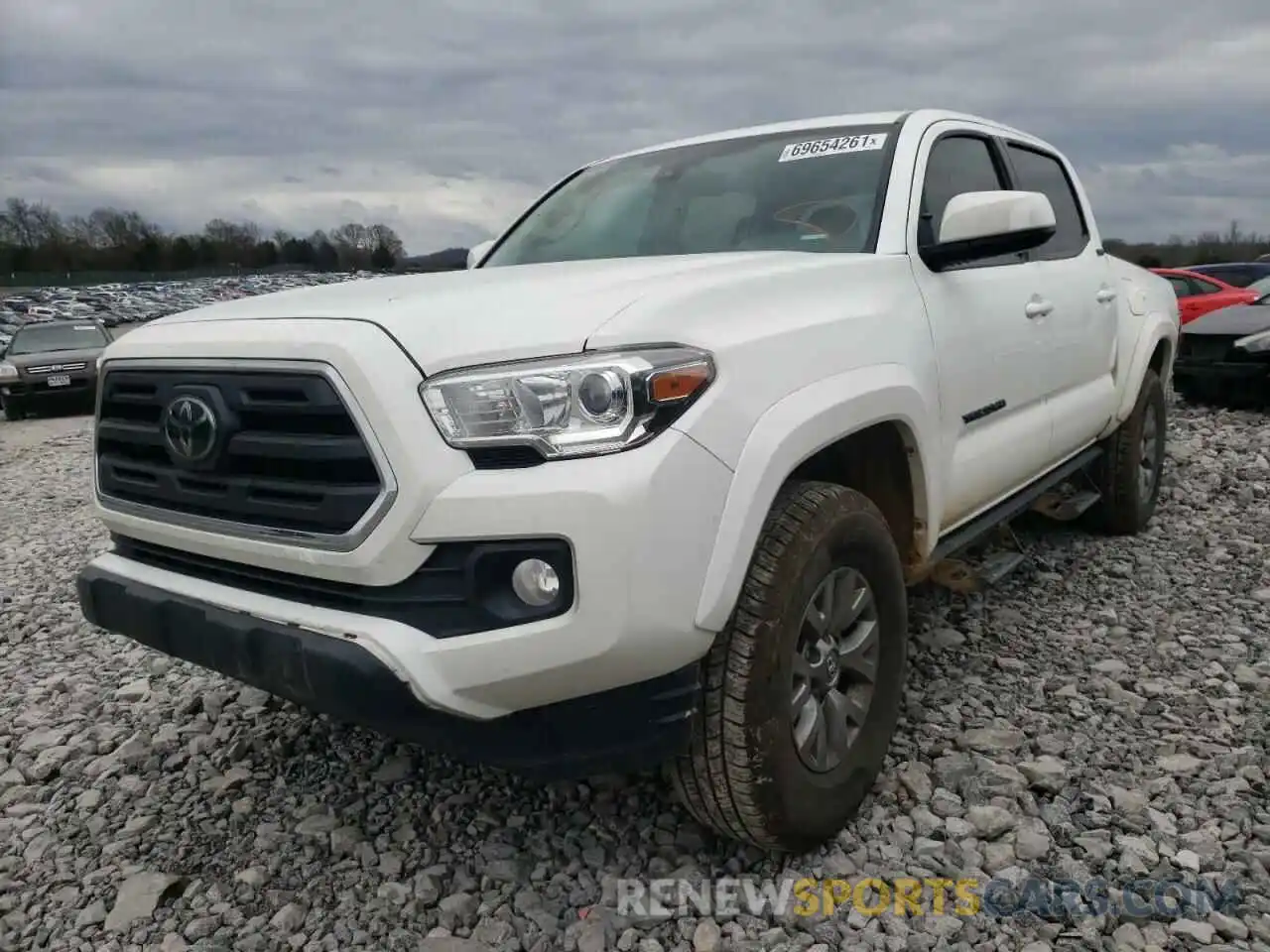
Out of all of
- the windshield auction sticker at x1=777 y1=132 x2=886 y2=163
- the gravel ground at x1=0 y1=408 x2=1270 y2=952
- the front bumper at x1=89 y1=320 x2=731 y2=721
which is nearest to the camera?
the front bumper at x1=89 y1=320 x2=731 y2=721

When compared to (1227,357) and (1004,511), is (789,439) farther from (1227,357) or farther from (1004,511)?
(1227,357)

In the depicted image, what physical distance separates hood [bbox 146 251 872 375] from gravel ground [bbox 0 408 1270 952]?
131 centimetres

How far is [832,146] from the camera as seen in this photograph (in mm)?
3107

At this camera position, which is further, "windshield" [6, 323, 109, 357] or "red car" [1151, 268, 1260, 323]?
"windshield" [6, 323, 109, 357]

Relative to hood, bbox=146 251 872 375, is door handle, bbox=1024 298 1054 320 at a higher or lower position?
lower

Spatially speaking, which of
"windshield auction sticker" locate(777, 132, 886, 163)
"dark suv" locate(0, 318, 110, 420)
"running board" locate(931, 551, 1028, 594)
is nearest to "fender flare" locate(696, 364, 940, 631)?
"running board" locate(931, 551, 1028, 594)

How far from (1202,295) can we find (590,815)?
1485 cm

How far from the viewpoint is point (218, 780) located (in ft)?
9.43

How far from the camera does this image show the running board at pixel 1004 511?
118 inches

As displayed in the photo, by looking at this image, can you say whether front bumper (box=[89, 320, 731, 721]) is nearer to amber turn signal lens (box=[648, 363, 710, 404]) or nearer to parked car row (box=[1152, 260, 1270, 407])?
amber turn signal lens (box=[648, 363, 710, 404])

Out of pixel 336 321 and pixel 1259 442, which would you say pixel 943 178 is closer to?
pixel 336 321

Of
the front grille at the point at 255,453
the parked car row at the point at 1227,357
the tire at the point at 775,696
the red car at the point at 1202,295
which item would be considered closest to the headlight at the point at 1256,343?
the parked car row at the point at 1227,357

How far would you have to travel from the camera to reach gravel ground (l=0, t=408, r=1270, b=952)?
2158mm

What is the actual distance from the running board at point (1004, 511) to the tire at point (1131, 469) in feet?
0.77
